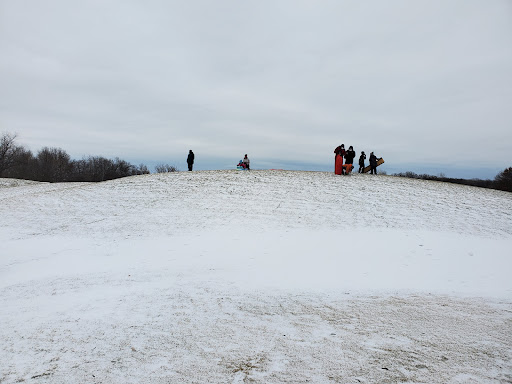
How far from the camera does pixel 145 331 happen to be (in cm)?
508

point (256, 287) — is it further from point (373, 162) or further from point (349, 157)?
point (373, 162)

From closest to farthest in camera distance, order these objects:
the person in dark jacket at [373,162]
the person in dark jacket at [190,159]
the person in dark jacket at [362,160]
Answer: the person in dark jacket at [373,162], the person in dark jacket at [362,160], the person in dark jacket at [190,159]

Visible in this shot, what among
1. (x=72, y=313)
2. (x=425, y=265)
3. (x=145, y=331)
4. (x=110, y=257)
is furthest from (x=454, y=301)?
(x=110, y=257)

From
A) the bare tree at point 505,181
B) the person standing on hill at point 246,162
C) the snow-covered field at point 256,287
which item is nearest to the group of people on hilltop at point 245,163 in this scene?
the person standing on hill at point 246,162

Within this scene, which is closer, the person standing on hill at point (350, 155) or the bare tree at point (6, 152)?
the person standing on hill at point (350, 155)

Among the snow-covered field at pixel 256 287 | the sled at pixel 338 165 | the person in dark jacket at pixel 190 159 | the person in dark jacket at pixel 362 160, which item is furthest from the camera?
the person in dark jacket at pixel 190 159

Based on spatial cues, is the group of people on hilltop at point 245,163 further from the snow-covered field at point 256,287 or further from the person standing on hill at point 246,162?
the snow-covered field at point 256,287

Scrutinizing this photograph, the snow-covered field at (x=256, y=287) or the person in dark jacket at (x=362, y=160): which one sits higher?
the person in dark jacket at (x=362, y=160)

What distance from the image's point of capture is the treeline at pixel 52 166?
62.5 meters

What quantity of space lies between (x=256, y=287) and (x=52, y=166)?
286 feet

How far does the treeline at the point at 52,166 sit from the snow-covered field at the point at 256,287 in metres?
59.4

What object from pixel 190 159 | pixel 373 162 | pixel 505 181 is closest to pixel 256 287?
pixel 190 159

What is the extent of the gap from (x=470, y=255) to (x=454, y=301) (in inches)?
223

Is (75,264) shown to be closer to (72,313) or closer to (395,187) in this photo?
(72,313)
